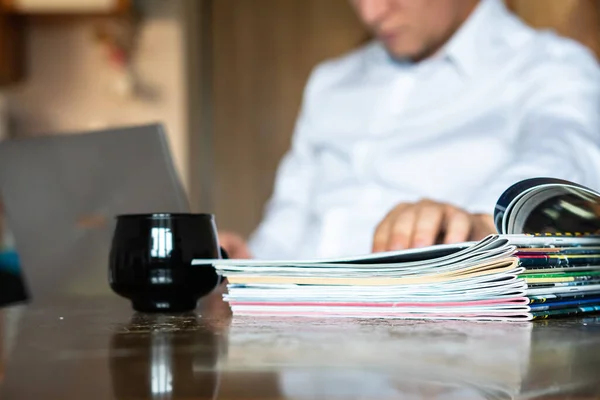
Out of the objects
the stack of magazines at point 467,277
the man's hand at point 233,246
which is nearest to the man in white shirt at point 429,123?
the man's hand at point 233,246

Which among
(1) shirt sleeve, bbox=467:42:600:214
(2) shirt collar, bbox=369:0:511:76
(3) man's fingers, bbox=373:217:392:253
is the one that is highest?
(2) shirt collar, bbox=369:0:511:76

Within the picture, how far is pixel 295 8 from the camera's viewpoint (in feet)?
8.73

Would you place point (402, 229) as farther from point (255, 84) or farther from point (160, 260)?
point (255, 84)

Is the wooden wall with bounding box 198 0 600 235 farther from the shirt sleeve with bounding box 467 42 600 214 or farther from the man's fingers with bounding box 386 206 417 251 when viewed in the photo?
the man's fingers with bounding box 386 206 417 251

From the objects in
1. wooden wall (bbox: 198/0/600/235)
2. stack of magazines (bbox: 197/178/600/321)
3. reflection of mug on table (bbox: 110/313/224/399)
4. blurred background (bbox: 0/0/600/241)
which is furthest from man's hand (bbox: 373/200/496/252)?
wooden wall (bbox: 198/0/600/235)

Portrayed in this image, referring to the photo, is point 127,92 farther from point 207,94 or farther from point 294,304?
point 294,304

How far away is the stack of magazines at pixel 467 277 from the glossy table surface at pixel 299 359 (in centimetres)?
3

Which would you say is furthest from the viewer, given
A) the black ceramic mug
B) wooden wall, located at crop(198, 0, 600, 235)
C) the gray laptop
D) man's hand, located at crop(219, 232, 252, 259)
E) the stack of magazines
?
wooden wall, located at crop(198, 0, 600, 235)

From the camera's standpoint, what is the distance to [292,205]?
180 cm

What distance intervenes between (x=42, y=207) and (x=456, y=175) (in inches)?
35.5

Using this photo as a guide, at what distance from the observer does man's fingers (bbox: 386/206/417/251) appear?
0.78m

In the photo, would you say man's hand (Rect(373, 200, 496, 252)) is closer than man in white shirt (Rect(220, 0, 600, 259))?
Yes

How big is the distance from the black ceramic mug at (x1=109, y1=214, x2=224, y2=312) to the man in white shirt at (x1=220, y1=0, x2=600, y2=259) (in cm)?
70

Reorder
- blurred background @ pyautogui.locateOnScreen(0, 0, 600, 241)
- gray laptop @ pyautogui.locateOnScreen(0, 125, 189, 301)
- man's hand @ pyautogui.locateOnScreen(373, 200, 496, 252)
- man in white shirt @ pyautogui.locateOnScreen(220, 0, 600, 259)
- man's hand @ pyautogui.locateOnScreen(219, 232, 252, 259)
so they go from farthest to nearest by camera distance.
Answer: blurred background @ pyautogui.locateOnScreen(0, 0, 600, 241) < man in white shirt @ pyautogui.locateOnScreen(220, 0, 600, 259) < man's hand @ pyautogui.locateOnScreen(219, 232, 252, 259) < gray laptop @ pyautogui.locateOnScreen(0, 125, 189, 301) < man's hand @ pyautogui.locateOnScreen(373, 200, 496, 252)
